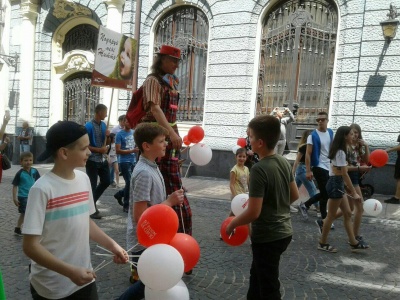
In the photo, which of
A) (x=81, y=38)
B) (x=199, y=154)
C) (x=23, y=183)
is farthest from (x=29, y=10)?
(x=199, y=154)

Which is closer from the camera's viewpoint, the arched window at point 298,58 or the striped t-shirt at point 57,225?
the striped t-shirt at point 57,225

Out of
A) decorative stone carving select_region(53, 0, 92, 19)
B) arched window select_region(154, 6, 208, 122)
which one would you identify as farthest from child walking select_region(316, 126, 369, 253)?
decorative stone carving select_region(53, 0, 92, 19)

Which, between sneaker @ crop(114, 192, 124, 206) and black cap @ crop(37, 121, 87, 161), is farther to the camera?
sneaker @ crop(114, 192, 124, 206)

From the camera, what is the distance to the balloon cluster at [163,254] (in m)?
1.99

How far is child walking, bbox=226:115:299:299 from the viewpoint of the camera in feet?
7.98

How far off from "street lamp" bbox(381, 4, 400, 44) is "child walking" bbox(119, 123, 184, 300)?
25.1 ft

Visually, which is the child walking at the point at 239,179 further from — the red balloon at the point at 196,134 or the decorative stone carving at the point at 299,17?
the decorative stone carving at the point at 299,17

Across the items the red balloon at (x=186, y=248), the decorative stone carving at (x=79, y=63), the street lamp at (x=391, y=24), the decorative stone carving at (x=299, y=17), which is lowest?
the red balloon at (x=186, y=248)

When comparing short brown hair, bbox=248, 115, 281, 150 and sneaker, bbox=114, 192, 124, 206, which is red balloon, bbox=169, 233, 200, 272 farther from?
sneaker, bbox=114, 192, 124, 206

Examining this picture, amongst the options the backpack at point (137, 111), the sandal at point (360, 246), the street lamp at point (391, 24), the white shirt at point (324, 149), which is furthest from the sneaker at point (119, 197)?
the street lamp at point (391, 24)

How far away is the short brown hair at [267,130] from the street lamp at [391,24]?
7.27 meters

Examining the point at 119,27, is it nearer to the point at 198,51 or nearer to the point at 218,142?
the point at 198,51

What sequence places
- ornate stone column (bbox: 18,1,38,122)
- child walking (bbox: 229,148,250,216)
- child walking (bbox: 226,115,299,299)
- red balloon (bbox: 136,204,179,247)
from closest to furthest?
red balloon (bbox: 136,204,179,247) → child walking (bbox: 226,115,299,299) → child walking (bbox: 229,148,250,216) → ornate stone column (bbox: 18,1,38,122)

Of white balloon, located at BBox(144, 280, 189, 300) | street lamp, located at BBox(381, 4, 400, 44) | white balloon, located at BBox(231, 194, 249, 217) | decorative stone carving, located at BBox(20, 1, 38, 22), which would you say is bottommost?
white balloon, located at BBox(144, 280, 189, 300)
